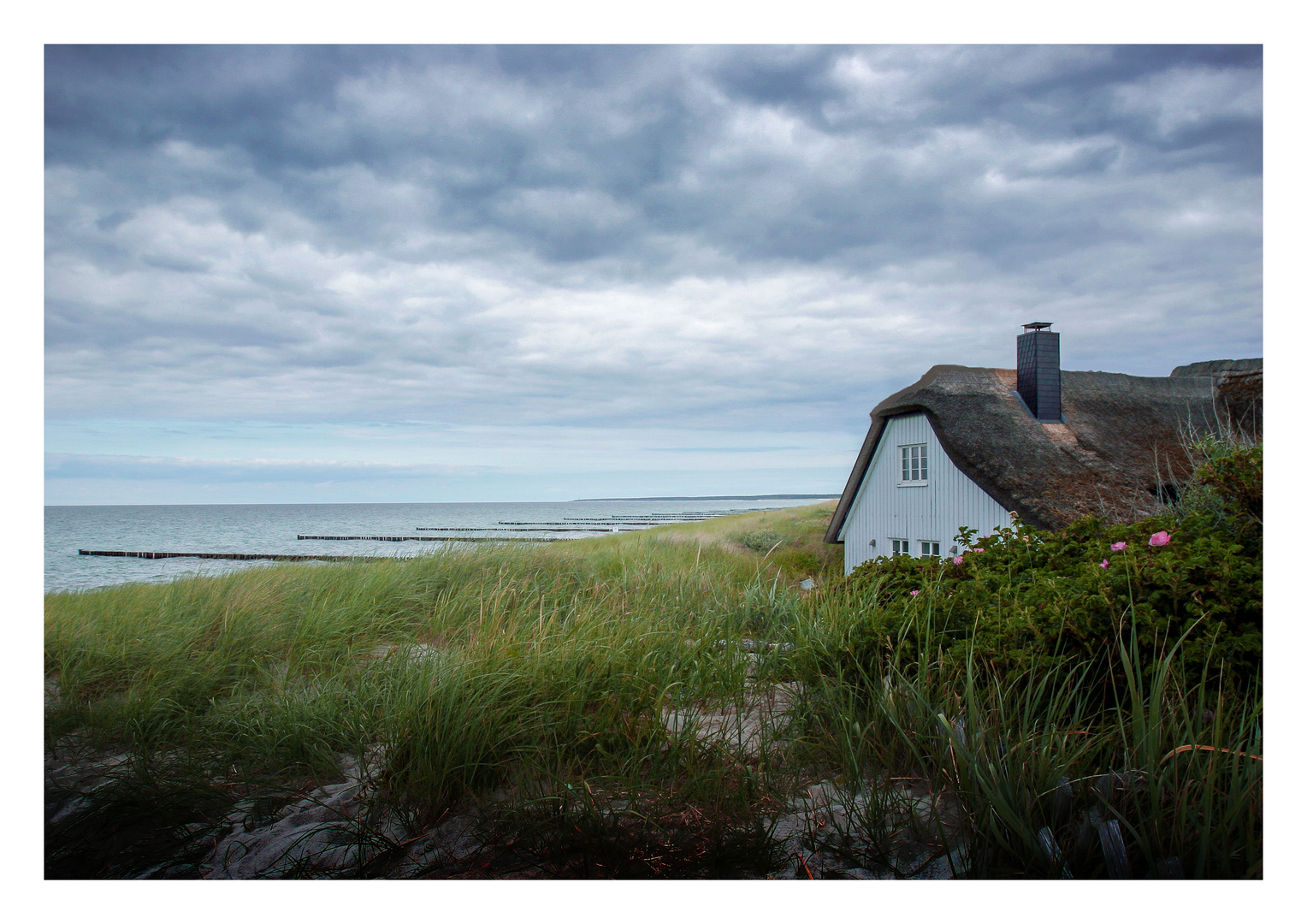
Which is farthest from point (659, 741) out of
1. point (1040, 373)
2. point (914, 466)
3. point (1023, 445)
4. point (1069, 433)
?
point (1040, 373)

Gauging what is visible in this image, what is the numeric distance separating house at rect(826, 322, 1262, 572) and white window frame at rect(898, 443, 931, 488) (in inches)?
0.7

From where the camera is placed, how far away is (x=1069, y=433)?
31.5ft

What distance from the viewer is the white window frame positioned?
9.95 metres

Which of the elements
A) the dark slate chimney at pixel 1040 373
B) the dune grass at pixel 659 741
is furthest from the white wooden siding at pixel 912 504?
the dune grass at pixel 659 741

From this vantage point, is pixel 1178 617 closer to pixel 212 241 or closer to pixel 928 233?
pixel 928 233

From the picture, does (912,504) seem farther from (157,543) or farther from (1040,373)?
(157,543)

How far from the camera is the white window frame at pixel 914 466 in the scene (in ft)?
32.6

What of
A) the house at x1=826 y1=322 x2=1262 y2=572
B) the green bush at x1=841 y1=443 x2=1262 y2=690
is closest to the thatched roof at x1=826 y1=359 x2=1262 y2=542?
the house at x1=826 y1=322 x2=1262 y2=572

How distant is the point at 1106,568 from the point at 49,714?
13.9ft

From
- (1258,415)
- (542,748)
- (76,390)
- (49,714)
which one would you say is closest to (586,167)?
(76,390)

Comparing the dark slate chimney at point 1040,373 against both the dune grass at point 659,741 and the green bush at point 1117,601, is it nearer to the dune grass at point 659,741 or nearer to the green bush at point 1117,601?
the green bush at point 1117,601

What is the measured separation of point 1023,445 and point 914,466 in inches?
62.8

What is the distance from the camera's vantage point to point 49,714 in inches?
94.8

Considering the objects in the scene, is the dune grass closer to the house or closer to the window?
the house
